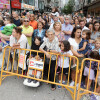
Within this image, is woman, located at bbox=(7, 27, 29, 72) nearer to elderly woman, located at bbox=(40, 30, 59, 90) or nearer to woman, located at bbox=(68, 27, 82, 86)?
elderly woman, located at bbox=(40, 30, 59, 90)

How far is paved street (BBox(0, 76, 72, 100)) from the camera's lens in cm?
308

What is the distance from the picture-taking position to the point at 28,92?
329 centimetres

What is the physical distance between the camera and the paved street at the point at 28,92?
308 centimetres

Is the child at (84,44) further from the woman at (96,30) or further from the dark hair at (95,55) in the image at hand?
the woman at (96,30)

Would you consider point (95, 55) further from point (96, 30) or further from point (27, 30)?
point (27, 30)

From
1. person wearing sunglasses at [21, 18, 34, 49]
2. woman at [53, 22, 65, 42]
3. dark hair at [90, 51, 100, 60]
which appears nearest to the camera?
dark hair at [90, 51, 100, 60]

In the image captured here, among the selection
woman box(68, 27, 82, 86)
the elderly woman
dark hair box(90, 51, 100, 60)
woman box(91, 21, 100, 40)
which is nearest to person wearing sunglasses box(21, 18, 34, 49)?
the elderly woman

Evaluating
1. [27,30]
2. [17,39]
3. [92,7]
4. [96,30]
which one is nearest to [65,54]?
[17,39]

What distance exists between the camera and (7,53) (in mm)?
3930

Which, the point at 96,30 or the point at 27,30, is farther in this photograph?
the point at 96,30

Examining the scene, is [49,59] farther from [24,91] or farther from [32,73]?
[24,91]

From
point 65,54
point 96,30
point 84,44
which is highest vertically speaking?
point 96,30

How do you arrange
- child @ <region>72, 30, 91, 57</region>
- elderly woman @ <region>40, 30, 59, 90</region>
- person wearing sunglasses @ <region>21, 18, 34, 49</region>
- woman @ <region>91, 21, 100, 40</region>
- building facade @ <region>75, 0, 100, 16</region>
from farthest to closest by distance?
building facade @ <region>75, 0, 100, 16</region> < woman @ <region>91, 21, 100, 40</region> < person wearing sunglasses @ <region>21, 18, 34, 49</region> < child @ <region>72, 30, 91, 57</region> < elderly woman @ <region>40, 30, 59, 90</region>

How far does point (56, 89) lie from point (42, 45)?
1.37 m
